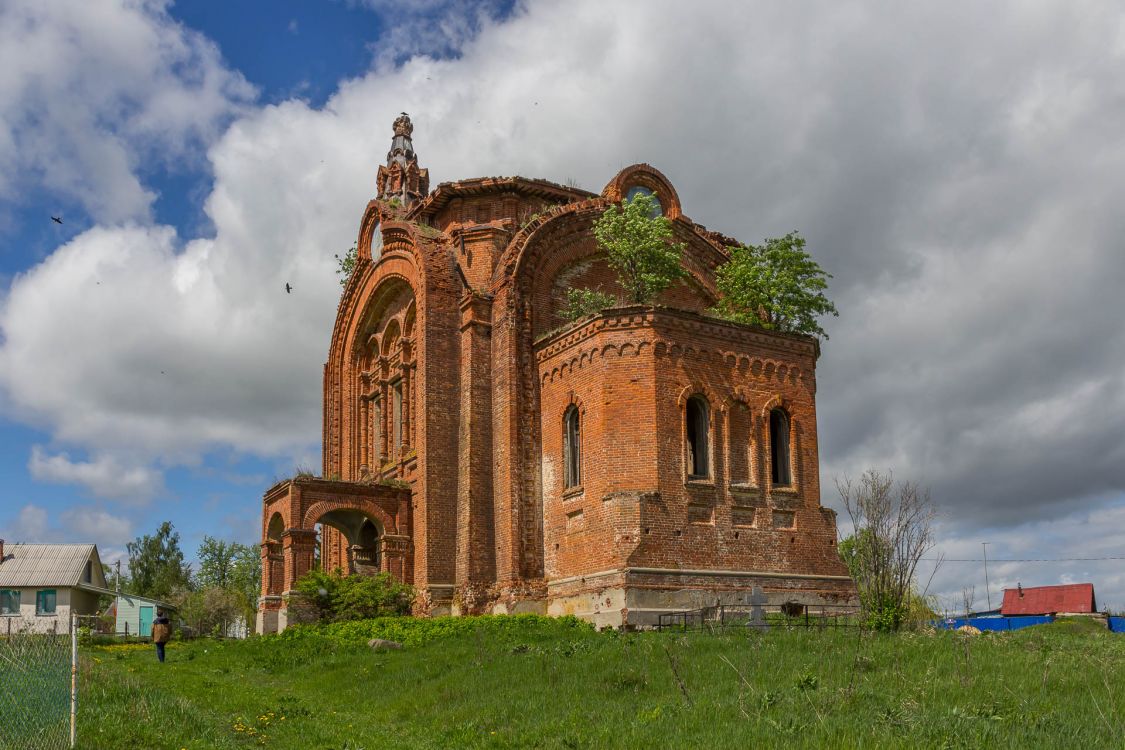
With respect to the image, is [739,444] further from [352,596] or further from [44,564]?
[44,564]

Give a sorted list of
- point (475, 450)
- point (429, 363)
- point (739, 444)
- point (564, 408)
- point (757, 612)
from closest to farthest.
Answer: point (757, 612) < point (739, 444) < point (564, 408) < point (475, 450) < point (429, 363)

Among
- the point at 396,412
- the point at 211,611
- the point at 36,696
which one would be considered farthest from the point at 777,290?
the point at 211,611

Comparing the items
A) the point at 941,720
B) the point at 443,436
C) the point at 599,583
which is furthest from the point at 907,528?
the point at 443,436

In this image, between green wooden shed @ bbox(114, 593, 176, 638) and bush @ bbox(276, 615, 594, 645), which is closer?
bush @ bbox(276, 615, 594, 645)

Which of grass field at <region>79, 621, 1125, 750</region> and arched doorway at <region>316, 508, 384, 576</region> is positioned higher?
arched doorway at <region>316, 508, 384, 576</region>

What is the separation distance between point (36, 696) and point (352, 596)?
51.1ft

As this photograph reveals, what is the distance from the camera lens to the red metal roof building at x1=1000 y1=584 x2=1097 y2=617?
5922 centimetres

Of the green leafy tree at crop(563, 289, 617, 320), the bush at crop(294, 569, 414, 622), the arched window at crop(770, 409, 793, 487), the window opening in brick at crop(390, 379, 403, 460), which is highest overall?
the green leafy tree at crop(563, 289, 617, 320)

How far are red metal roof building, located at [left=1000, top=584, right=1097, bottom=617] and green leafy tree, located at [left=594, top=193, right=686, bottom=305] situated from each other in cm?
3999

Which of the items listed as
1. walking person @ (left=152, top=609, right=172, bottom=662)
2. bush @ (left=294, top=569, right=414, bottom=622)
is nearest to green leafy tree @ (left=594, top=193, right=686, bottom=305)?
bush @ (left=294, top=569, right=414, bottom=622)

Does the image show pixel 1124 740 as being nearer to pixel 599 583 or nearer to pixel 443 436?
pixel 599 583

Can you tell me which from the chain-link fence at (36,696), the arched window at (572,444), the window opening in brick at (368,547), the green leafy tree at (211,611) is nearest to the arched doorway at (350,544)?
the window opening in brick at (368,547)

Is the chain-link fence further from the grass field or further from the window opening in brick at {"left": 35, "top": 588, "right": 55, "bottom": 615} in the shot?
the window opening in brick at {"left": 35, "top": 588, "right": 55, "bottom": 615}

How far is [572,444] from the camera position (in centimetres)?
2667
